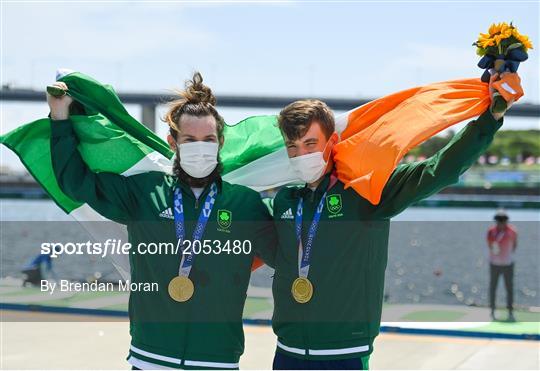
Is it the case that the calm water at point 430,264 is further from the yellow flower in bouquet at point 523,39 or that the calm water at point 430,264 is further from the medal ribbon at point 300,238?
the yellow flower in bouquet at point 523,39

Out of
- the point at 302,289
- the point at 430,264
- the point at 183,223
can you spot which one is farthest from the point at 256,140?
the point at 430,264

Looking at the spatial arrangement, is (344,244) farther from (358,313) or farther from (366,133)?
(366,133)

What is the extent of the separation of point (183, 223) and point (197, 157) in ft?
1.06

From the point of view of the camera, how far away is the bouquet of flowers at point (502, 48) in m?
3.94

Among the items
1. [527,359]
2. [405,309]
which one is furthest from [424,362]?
[405,309]

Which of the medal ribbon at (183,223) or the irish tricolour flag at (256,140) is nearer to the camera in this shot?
the medal ribbon at (183,223)

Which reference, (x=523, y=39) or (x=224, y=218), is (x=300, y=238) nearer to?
(x=224, y=218)

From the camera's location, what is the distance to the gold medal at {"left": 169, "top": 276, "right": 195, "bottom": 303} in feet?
13.1

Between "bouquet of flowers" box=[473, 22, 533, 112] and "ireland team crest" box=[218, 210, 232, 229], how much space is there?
4.34 feet

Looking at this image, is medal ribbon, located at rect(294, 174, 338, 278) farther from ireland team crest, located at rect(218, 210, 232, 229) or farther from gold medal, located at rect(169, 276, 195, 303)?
gold medal, located at rect(169, 276, 195, 303)

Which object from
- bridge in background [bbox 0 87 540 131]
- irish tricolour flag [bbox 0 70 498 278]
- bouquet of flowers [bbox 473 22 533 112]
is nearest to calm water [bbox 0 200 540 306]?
irish tricolour flag [bbox 0 70 498 278]

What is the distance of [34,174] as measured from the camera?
4.70 meters

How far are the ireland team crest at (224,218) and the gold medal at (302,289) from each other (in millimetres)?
422

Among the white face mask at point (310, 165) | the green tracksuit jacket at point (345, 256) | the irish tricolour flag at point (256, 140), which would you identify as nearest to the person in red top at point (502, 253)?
the irish tricolour flag at point (256, 140)
